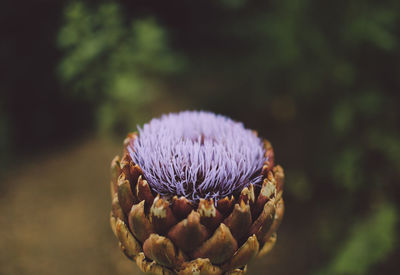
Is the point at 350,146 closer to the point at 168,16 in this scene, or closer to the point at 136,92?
the point at 136,92

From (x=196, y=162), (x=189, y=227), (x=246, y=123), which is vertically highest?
(x=246, y=123)

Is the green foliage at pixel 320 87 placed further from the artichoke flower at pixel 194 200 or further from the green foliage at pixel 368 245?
the artichoke flower at pixel 194 200

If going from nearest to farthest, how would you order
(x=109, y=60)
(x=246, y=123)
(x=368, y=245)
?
1. (x=368, y=245)
2. (x=109, y=60)
3. (x=246, y=123)

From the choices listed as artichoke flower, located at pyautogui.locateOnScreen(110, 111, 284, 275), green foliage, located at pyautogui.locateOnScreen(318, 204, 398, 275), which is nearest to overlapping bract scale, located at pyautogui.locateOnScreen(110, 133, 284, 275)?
artichoke flower, located at pyautogui.locateOnScreen(110, 111, 284, 275)

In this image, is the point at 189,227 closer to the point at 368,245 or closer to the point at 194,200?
the point at 194,200

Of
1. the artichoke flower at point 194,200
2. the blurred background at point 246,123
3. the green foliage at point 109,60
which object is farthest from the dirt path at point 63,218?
the artichoke flower at point 194,200

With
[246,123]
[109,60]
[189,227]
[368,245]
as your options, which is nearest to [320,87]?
[246,123]

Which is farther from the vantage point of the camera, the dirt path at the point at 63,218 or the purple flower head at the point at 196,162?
the dirt path at the point at 63,218
